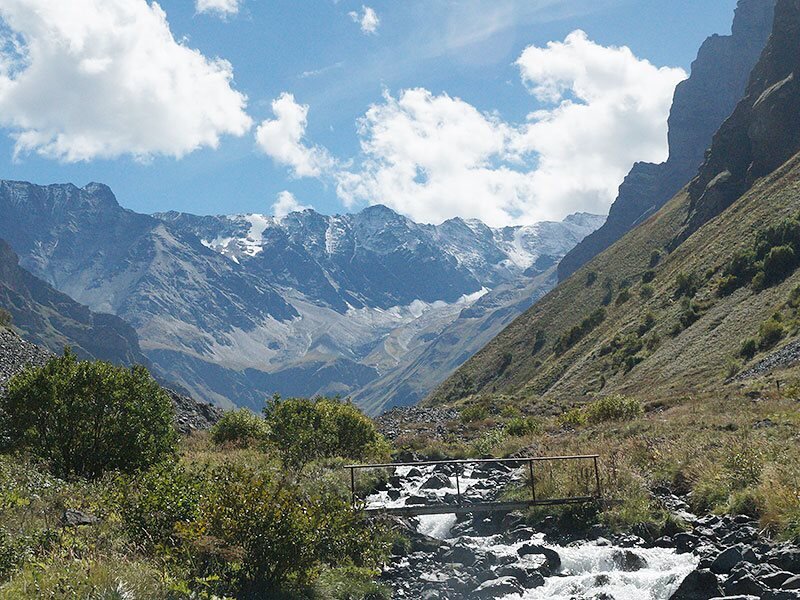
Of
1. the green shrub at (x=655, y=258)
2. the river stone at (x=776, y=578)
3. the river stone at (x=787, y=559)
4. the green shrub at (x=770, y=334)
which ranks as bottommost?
the river stone at (x=776, y=578)

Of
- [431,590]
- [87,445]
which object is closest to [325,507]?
[431,590]

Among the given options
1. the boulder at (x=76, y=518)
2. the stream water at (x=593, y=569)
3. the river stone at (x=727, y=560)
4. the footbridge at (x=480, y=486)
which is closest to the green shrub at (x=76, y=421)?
the boulder at (x=76, y=518)

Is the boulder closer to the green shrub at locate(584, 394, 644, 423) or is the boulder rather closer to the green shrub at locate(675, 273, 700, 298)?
the green shrub at locate(584, 394, 644, 423)

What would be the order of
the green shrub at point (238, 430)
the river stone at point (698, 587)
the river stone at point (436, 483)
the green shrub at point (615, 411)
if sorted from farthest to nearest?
the green shrub at point (615, 411) < the green shrub at point (238, 430) < the river stone at point (436, 483) < the river stone at point (698, 587)

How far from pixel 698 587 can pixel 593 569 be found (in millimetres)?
3035

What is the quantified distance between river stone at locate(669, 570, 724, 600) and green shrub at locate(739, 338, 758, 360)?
43.1 meters

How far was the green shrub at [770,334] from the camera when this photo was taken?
52309 mm

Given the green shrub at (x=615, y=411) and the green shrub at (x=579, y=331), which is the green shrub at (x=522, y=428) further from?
the green shrub at (x=579, y=331)

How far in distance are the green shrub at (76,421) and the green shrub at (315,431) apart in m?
7.15

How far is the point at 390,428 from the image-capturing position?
2763 inches

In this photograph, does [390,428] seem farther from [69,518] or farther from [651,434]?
[69,518]

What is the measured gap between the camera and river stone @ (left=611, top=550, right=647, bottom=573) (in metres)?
16.2

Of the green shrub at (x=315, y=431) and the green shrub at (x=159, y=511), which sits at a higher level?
the green shrub at (x=315, y=431)

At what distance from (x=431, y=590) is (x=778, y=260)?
63.7 metres
